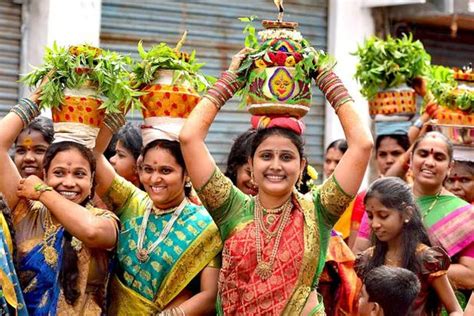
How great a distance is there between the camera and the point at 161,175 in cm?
669

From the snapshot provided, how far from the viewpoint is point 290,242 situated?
6.26m

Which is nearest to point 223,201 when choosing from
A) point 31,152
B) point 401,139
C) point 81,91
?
point 81,91

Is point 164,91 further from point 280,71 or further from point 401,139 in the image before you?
point 401,139

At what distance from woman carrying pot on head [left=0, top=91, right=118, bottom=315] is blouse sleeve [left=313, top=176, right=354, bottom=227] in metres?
1.11

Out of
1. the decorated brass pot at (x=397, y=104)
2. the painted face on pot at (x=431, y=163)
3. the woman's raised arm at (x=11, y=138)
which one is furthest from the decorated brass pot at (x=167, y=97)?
the decorated brass pot at (x=397, y=104)

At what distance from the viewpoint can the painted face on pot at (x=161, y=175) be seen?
6.68m

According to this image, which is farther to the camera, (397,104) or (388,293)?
(397,104)

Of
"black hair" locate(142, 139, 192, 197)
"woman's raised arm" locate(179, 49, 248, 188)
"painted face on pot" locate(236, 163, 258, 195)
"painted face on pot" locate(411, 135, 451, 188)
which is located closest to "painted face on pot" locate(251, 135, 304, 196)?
"woman's raised arm" locate(179, 49, 248, 188)

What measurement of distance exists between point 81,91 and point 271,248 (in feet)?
4.31

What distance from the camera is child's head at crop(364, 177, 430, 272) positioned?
23.3ft

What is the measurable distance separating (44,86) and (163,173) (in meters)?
0.75

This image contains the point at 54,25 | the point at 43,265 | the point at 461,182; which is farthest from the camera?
the point at 54,25

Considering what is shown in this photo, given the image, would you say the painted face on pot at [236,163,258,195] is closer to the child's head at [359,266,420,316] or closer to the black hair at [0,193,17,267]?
the child's head at [359,266,420,316]

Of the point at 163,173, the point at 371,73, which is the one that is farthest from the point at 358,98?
the point at 163,173
